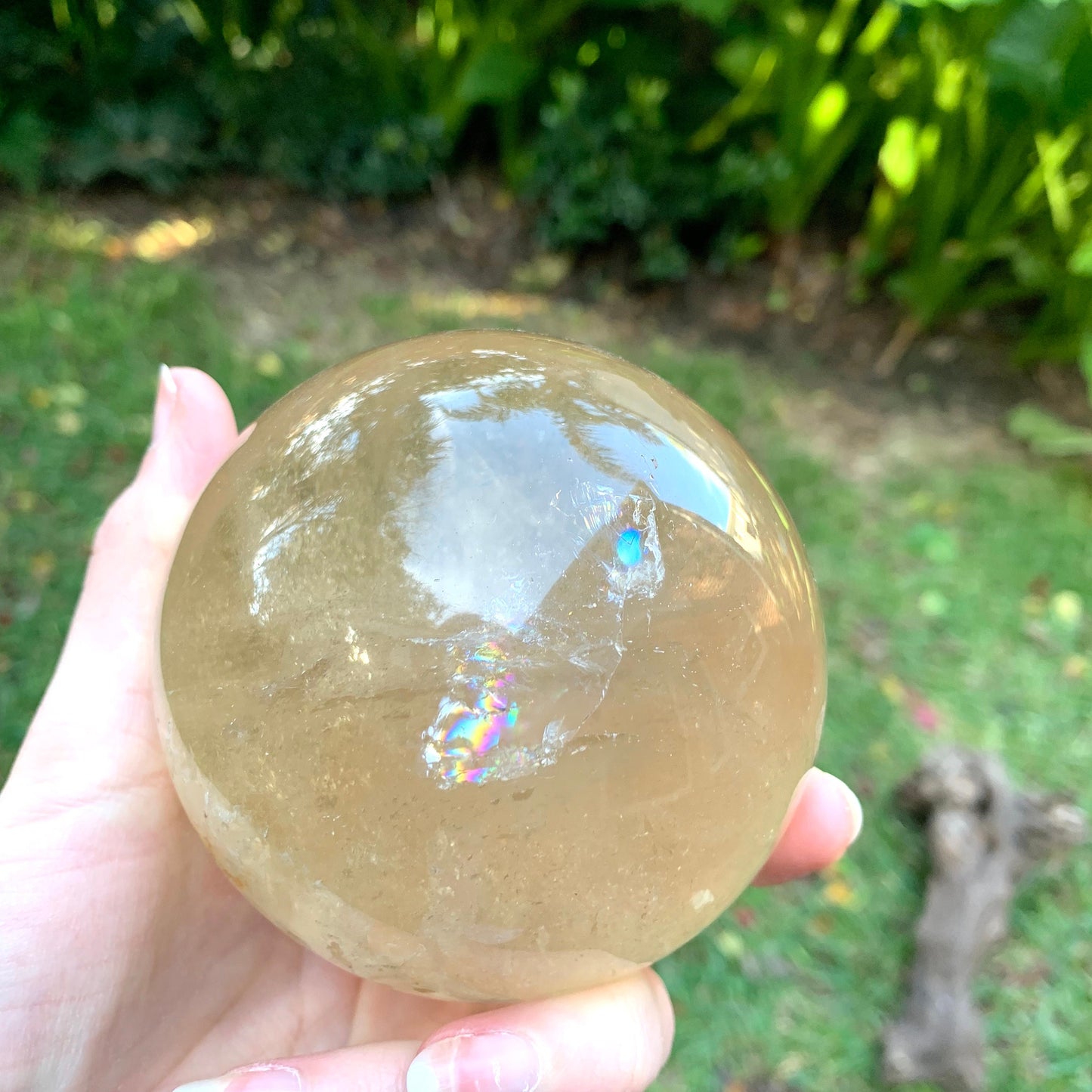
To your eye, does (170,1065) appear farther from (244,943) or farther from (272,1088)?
(272,1088)

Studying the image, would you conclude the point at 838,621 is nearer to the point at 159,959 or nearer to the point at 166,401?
the point at 166,401

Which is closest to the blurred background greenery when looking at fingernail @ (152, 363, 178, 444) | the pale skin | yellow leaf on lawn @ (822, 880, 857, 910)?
yellow leaf on lawn @ (822, 880, 857, 910)

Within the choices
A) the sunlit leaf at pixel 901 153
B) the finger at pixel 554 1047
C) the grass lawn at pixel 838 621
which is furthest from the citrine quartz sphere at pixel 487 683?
the sunlit leaf at pixel 901 153

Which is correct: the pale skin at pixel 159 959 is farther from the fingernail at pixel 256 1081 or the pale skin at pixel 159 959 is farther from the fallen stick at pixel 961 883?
A: the fallen stick at pixel 961 883

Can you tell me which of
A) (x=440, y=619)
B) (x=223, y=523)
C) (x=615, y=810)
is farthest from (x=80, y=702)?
(x=615, y=810)

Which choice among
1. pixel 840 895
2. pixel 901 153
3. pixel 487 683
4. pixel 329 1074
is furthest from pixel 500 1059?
pixel 901 153

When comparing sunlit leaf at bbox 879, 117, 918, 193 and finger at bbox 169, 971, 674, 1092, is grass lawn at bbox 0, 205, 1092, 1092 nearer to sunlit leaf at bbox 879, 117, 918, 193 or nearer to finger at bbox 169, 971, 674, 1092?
sunlit leaf at bbox 879, 117, 918, 193

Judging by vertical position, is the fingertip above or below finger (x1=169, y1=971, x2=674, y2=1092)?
above
